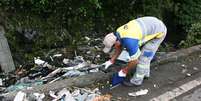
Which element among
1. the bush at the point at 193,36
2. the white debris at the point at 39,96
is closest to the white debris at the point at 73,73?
the white debris at the point at 39,96

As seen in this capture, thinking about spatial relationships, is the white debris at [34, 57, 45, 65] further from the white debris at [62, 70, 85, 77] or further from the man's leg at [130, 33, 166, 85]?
the man's leg at [130, 33, 166, 85]

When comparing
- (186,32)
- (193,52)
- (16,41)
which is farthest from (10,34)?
(186,32)

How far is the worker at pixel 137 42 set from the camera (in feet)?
18.1

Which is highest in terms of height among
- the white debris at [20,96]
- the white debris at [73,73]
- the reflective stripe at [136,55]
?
the reflective stripe at [136,55]

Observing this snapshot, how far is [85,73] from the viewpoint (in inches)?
243

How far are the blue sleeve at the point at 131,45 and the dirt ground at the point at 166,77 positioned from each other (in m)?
0.66

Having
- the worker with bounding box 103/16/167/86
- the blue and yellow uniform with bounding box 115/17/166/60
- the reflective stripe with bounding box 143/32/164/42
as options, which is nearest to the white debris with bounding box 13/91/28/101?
Answer: the worker with bounding box 103/16/167/86

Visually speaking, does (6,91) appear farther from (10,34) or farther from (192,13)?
(192,13)

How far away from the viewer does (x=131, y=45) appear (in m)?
5.45

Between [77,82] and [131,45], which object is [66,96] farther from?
[131,45]

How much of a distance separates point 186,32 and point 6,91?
436 cm

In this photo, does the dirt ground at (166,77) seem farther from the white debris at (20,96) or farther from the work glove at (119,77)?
the white debris at (20,96)

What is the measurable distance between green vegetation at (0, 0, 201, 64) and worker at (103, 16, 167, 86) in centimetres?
155

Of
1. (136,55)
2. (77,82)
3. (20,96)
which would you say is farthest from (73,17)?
(20,96)
